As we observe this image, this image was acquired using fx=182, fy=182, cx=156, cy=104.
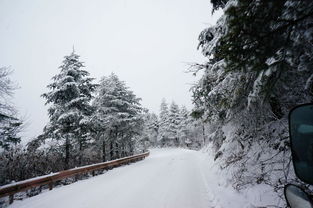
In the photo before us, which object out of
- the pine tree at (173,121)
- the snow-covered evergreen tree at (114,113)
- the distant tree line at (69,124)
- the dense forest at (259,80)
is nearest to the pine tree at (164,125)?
the pine tree at (173,121)

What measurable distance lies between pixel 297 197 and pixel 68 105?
15.9 meters

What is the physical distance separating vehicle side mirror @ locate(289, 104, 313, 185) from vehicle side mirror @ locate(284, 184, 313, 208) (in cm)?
10

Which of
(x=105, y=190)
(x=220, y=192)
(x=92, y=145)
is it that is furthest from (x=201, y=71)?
(x=92, y=145)

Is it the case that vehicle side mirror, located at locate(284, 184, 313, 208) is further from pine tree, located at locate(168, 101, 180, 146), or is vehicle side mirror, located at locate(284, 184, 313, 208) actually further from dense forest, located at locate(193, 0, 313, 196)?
pine tree, located at locate(168, 101, 180, 146)

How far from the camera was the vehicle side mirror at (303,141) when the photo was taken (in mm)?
1370

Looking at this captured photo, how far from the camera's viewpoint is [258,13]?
315cm

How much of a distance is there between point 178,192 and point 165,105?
5388 cm

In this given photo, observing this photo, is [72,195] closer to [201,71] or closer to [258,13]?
[201,71]

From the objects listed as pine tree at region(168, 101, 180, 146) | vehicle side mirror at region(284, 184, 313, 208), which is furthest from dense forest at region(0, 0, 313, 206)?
pine tree at region(168, 101, 180, 146)

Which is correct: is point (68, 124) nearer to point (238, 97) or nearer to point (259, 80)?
point (238, 97)

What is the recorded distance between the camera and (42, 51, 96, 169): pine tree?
14.7 m

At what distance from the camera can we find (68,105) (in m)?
14.9

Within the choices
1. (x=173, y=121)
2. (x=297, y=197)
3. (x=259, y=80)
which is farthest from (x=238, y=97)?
(x=173, y=121)

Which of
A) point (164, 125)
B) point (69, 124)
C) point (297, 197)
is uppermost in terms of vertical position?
point (164, 125)
